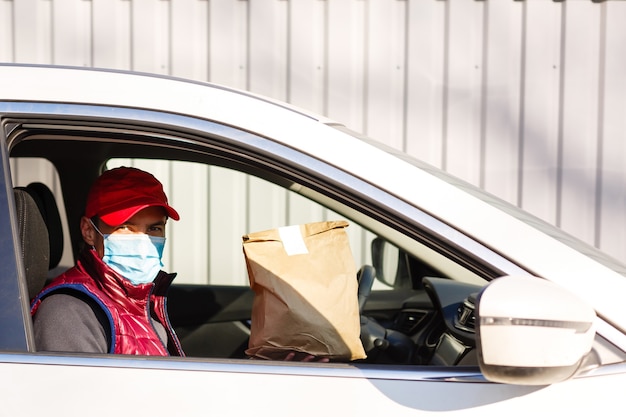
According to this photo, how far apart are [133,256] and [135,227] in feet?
0.26

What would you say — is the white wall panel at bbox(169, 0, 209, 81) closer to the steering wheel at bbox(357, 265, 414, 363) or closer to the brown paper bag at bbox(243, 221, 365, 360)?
the steering wheel at bbox(357, 265, 414, 363)

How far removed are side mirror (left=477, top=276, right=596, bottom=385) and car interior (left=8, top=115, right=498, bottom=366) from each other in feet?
0.53

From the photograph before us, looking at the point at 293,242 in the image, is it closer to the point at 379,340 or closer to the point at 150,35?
the point at 379,340

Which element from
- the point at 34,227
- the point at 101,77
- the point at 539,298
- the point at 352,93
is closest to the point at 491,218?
the point at 539,298

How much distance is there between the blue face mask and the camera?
1.88 m

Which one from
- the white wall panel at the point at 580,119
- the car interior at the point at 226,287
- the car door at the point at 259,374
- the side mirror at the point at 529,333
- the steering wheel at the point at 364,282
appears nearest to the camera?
the side mirror at the point at 529,333

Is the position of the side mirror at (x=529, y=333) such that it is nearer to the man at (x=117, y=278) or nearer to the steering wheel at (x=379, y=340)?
the man at (x=117, y=278)

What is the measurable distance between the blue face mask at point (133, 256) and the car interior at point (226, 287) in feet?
0.53

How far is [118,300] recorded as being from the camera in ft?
6.12

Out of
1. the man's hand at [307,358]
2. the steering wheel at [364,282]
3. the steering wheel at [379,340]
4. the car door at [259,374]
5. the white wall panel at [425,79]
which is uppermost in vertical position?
the white wall panel at [425,79]

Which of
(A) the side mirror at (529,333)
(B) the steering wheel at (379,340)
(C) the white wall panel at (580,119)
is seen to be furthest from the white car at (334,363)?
(C) the white wall panel at (580,119)

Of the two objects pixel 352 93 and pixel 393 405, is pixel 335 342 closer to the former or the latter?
pixel 393 405

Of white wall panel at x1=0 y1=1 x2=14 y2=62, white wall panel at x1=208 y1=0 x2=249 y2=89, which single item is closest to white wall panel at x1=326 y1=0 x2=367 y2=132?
white wall panel at x1=208 y1=0 x2=249 y2=89

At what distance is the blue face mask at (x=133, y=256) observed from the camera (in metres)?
1.88
